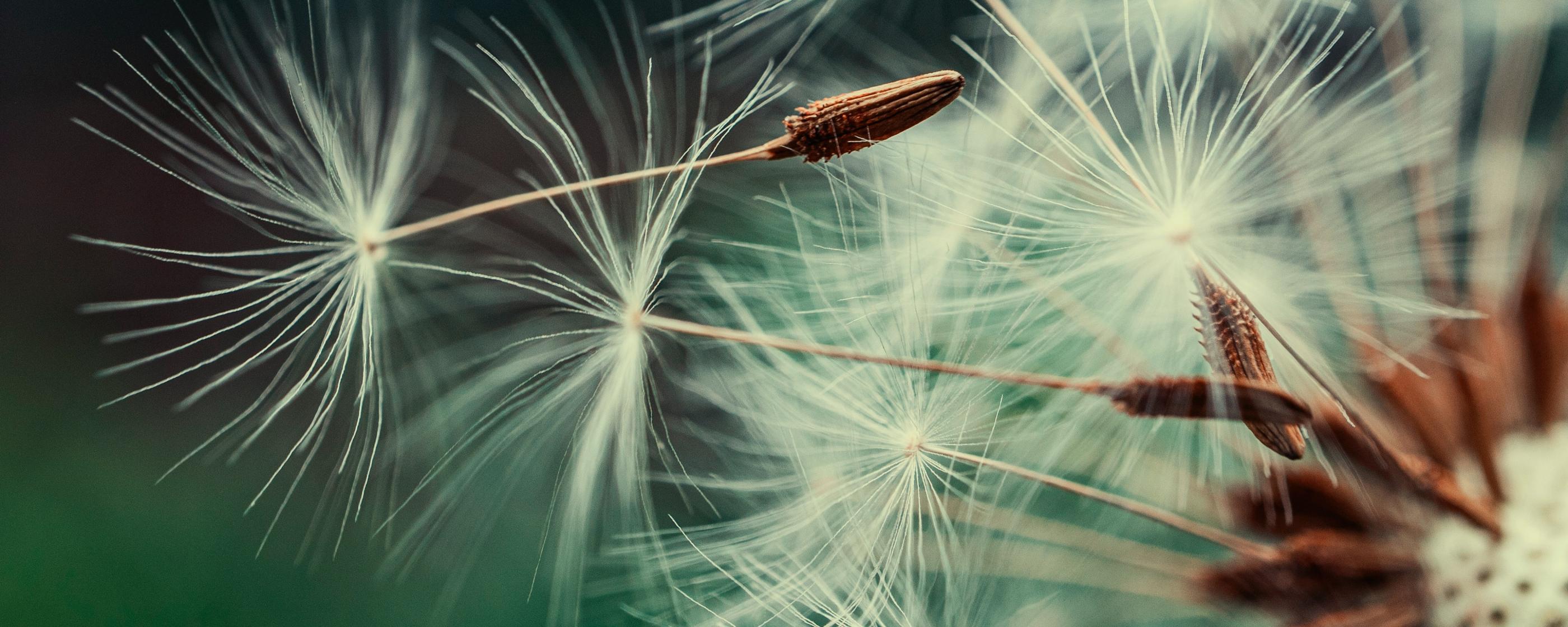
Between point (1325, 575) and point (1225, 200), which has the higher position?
point (1225, 200)

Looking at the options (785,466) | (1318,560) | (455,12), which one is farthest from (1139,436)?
(455,12)

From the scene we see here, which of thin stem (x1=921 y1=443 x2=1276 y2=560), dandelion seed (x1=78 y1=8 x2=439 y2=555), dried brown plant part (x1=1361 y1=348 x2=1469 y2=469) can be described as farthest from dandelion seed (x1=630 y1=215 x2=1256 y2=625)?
dandelion seed (x1=78 y1=8 x2=439 y2=555)

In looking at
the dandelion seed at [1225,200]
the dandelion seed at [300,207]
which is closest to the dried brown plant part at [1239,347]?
the dandelion seed at [1225,200]

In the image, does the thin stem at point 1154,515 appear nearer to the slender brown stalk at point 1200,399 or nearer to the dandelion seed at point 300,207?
the slender brown stalk at point 1200,399

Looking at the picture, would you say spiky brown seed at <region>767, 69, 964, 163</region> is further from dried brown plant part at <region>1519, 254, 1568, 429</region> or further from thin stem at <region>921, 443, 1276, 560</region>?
dried brown plant part at <region>1519, 254, 1568, 429</region>

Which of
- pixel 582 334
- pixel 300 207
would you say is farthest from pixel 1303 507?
pixel 300 207

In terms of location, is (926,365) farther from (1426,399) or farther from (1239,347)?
(1426,399)
